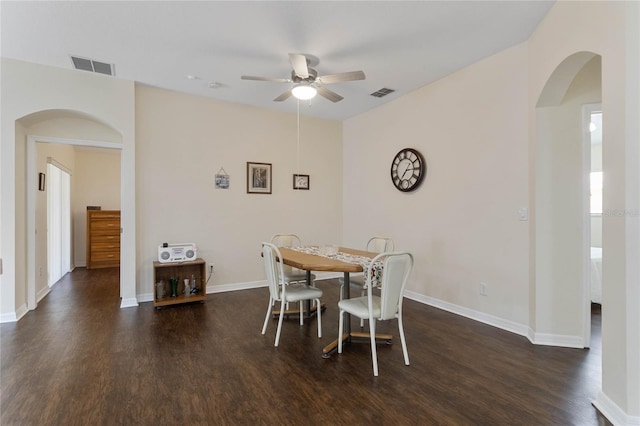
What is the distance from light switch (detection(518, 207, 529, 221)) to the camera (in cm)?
300

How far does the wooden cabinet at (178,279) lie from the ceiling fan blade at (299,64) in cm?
269

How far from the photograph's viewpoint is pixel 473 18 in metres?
2.64

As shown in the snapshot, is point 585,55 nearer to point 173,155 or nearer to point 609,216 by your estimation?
point 609,216

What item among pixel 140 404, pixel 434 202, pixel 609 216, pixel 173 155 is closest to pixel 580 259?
pixel 609 216

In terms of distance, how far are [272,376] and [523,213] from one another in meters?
2.72

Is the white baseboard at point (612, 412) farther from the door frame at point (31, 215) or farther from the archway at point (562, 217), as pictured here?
the door frame at point (31, 215)

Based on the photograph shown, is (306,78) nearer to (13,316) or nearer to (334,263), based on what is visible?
(334,263)

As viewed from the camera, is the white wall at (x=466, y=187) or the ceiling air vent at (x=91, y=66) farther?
the ceiling air vent at (x=91, y=66)

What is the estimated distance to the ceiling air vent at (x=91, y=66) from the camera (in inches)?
132

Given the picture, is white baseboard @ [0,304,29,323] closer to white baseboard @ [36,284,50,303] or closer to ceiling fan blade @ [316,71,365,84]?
white baseboard @ [36,284,50,303]

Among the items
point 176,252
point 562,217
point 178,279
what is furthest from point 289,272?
point 562,217

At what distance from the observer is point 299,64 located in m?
2.77

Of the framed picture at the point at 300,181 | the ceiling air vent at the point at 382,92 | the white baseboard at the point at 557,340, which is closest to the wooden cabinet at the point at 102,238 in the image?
the framed picture at the point at 300,181

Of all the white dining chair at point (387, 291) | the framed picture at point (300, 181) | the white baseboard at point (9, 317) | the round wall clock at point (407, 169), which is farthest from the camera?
the framed picture at point (300, 181)
